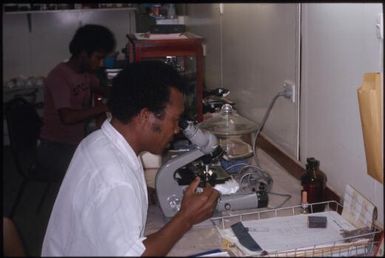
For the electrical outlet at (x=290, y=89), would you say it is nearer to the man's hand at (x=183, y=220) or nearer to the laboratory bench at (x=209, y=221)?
the laboratory bench at (x=209, y=221)

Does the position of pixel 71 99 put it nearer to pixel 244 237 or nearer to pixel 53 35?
pixel 244 237

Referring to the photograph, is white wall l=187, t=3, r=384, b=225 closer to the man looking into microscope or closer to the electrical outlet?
the electrical outlet

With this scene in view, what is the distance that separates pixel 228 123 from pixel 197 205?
54 centimetres

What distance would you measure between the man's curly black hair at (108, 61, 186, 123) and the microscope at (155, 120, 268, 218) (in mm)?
241

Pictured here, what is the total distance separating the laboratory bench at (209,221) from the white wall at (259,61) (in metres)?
0.10

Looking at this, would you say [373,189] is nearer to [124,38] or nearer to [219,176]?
[219,176]

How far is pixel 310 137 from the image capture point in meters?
1.62

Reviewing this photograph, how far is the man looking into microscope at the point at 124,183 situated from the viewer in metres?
0.80

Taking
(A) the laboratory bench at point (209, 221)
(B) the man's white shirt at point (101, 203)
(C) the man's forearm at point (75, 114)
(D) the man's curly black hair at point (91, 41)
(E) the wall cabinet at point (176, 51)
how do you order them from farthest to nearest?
(D) the man's curly black hair at point (91, 41) < (C) the man's forearm at point (75, 114) < (E) the wall cabinet at point (176, 51) < (A) the laboratory bench at point (209, 221) < (B) the man's white shirt at point (101, 203)

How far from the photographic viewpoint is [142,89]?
100 cm

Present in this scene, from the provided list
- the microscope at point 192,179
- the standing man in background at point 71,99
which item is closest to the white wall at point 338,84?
the microscope at point 192,179

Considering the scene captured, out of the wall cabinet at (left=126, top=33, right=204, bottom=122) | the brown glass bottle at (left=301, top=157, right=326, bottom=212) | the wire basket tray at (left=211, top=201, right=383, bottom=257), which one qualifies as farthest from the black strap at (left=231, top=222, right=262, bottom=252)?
the wall cabinet at (left=126, top=33, right=204, bottom=122)

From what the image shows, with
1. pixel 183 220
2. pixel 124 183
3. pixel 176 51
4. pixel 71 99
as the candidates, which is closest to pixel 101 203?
pixel 124 183

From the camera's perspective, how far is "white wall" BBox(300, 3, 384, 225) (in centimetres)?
121
